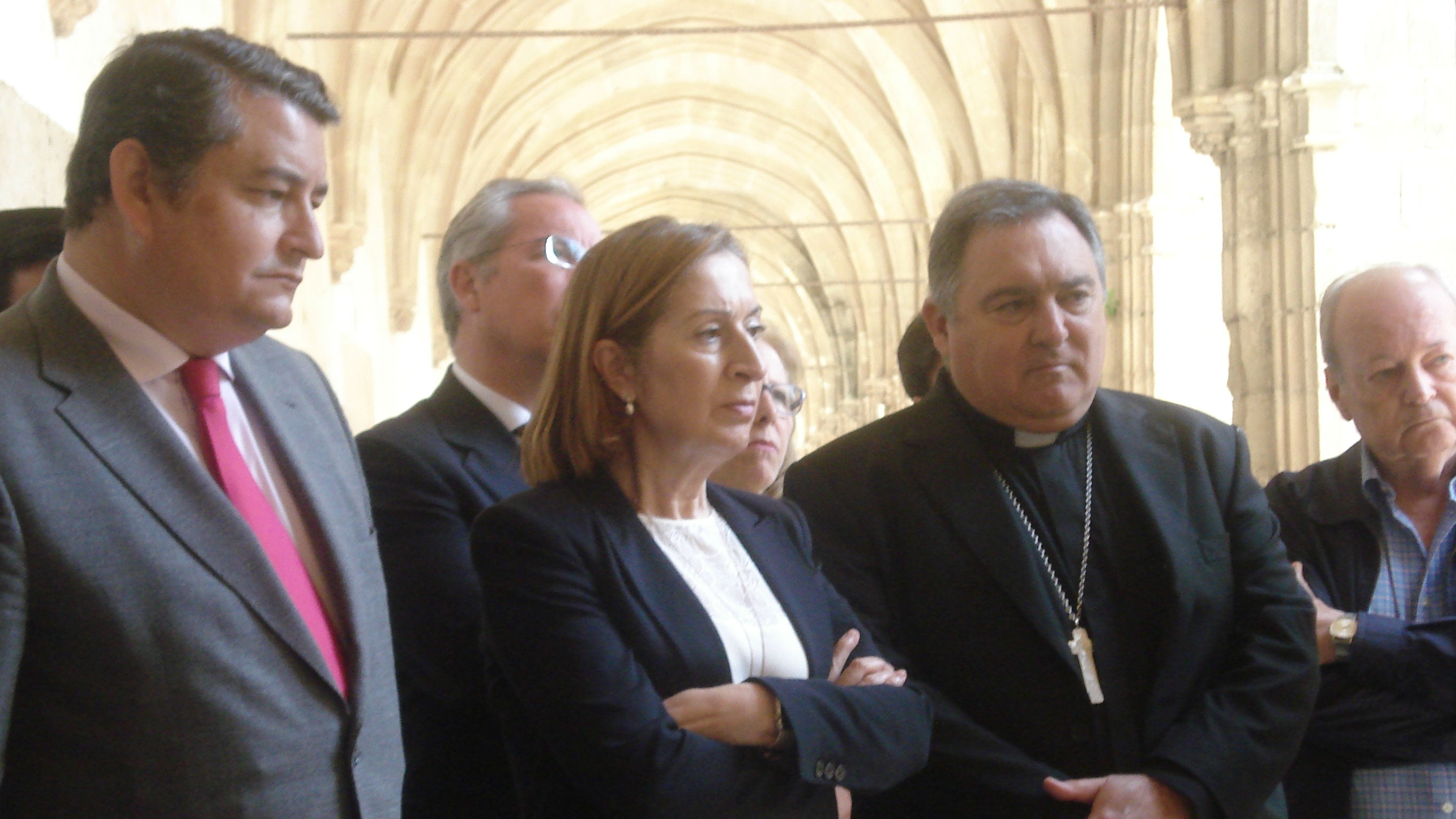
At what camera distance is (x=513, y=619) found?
6.98 ft

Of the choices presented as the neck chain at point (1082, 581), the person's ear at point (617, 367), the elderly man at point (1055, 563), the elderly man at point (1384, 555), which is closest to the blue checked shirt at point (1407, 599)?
the elderly man at point (1384, 555)

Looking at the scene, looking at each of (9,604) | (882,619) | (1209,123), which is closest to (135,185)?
(9,604)

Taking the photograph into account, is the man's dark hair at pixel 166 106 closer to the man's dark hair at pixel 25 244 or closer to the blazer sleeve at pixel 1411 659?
the man's dark hair at pixel 25 244

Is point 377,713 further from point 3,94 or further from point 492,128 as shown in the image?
point 492,128

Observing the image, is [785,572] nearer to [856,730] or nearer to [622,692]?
[856,730]

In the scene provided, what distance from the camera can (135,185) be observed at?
1939mm

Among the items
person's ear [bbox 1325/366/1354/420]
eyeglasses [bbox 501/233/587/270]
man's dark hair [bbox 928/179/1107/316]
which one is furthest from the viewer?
person's ear [bbox 1325/366/1354/420]

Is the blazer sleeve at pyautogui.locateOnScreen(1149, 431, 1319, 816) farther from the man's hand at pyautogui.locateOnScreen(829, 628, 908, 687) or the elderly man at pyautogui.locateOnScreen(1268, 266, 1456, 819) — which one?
the man's hand at pyautogui.locateOnScreen(829, 628, 908, 687)

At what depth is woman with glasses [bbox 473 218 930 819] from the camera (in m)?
2.08

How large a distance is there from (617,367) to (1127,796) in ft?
3.53

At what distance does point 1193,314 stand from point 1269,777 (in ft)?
37.0

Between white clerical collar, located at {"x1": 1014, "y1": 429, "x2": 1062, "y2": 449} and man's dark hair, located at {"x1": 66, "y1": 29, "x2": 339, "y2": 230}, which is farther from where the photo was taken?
white clerical collar, located at {"x1": 1014, "y1": 429, "x2": 1062, "y2": 449}

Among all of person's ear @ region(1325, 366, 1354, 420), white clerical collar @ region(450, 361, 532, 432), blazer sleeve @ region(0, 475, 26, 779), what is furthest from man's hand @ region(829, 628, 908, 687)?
person's ear @ region(1325, 366, 1354, 420)

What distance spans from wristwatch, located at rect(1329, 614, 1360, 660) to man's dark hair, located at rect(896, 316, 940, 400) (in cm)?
137
